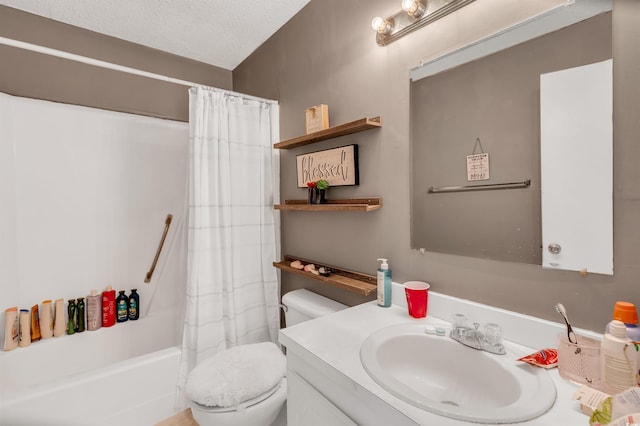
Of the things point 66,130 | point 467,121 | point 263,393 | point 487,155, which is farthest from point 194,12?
point 263,393

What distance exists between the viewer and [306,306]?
1568mm

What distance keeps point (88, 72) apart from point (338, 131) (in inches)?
71.5

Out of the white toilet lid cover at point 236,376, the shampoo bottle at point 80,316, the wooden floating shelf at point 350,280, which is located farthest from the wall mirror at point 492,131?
the shampoo bottle at point 80,316

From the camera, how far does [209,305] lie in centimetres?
174

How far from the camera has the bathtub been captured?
4.35ft

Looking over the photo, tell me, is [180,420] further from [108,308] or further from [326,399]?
[326,399]

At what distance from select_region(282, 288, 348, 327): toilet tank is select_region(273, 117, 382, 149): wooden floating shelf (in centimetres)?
88

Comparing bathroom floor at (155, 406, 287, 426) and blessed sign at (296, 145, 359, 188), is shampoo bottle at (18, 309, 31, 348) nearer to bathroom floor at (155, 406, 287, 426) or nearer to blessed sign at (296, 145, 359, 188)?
bathroom floor at (155, 406, 287, 426)

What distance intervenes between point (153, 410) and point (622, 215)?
217cm

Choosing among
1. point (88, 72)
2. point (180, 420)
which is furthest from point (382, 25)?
point (180, 420)

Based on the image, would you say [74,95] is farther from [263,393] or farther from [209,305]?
[263,393]

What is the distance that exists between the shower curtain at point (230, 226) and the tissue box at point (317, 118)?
46 centimetres

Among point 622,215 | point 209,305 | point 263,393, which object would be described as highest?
point 622,215

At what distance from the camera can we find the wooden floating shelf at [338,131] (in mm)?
1293
